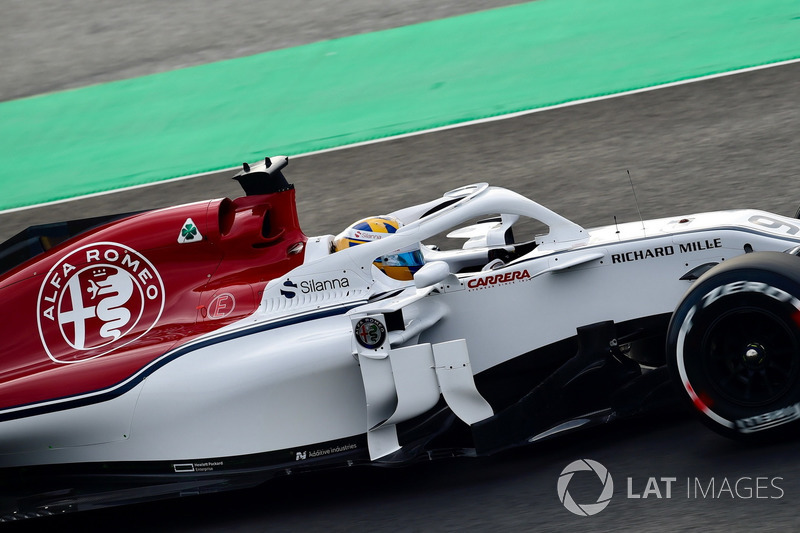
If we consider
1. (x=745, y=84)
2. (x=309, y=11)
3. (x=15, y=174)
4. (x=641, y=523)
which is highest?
(x=309, y=11)

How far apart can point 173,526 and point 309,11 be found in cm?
1081

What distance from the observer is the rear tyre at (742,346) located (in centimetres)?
412

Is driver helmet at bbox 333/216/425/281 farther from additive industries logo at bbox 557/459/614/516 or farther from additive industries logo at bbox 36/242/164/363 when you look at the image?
additive industries logo at bbox 557/459/614/516

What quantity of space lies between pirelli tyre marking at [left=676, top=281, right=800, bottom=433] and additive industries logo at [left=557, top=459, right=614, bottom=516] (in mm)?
504

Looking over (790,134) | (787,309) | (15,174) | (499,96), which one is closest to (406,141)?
(499,96)

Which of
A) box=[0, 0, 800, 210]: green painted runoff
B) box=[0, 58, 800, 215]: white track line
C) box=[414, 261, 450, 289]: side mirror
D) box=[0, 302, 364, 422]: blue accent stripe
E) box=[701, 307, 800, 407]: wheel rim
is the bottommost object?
box=[701, 307, 800, 407]: wheel rim

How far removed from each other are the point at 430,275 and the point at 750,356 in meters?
1.42

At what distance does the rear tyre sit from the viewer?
4.12 metres

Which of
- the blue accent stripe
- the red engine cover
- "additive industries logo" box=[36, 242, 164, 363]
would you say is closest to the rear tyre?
the blue accent stripe

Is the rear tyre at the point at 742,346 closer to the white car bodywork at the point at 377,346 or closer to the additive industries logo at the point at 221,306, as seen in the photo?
the white car bodywork at the point at 377,346

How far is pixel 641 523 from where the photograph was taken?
404 centimetres

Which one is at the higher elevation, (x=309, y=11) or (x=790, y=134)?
(x=309, y=11)

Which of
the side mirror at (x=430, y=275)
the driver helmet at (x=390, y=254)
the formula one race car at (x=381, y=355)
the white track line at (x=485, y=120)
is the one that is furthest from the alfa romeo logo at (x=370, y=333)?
the white track line at (x=485, y=120)

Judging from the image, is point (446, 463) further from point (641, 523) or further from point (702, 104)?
point (702, 104)
